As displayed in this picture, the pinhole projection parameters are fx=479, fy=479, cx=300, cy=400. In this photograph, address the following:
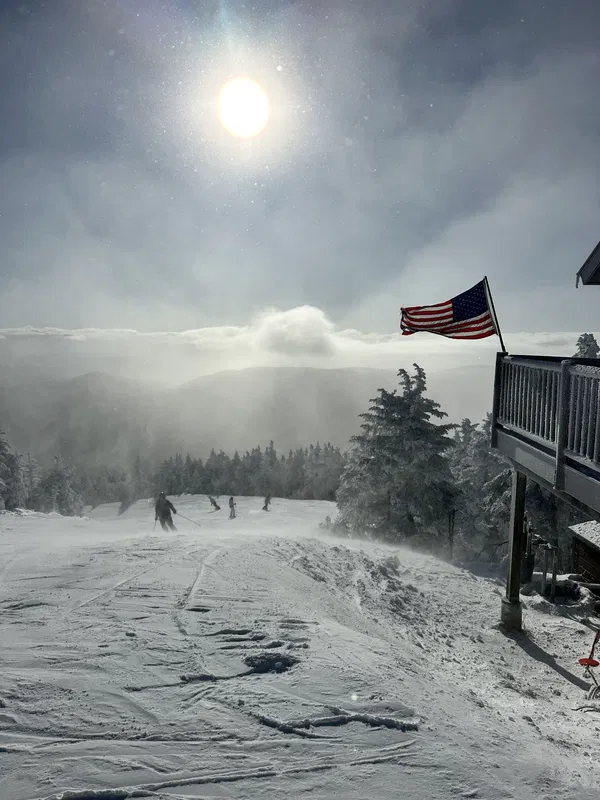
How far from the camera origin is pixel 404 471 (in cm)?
2366

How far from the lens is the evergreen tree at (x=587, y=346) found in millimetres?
24109

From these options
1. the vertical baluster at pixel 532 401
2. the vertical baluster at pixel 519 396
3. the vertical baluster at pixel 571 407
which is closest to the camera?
the vertical baluster at pixel 571 407

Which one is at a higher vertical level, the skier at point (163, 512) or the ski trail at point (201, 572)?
the ski trail at point (201, 572)

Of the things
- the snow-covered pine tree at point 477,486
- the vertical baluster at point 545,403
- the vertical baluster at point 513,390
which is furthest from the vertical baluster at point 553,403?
the snow-covered pine tree at point 477,486

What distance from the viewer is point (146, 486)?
11425 centimetres

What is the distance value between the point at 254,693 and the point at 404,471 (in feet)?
64.3

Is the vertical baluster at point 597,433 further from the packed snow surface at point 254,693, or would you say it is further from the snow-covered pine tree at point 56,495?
the snow-covered pine tree at point 56,495

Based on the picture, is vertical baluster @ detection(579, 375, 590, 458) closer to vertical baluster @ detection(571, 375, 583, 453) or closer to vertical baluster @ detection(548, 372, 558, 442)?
vertical baluster @ detection(571, 375, 583, 453)

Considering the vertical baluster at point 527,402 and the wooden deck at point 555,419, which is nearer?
the wooden deck at point 555,419

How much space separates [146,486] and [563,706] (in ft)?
379

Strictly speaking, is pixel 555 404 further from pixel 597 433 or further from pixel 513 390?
pixel 513 390

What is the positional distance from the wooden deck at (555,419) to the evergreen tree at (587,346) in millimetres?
18432

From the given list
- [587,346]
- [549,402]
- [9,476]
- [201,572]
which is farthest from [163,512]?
[9,476]

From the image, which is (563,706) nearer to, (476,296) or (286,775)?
(286,775)
